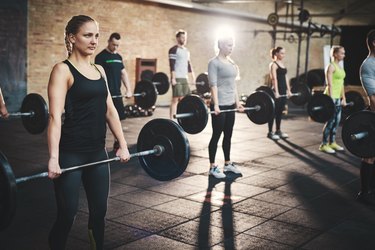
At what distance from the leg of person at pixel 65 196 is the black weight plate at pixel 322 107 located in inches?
170

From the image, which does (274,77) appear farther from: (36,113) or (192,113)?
(36,113)

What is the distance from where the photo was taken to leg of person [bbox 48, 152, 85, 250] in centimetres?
222

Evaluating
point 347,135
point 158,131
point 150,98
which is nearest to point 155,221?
point 158,131

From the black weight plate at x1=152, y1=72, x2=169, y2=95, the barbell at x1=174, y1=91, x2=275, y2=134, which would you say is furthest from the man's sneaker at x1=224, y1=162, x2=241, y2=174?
Answer: the black weight plate at x1=152, y1=72, x2=169, y2=95

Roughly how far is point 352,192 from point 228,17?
10.3 metres

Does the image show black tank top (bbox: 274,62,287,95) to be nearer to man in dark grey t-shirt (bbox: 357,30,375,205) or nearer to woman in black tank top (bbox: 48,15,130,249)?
man in dark grey t-shirt (bbox: 357,30,375,205)

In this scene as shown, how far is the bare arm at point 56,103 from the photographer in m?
2.14

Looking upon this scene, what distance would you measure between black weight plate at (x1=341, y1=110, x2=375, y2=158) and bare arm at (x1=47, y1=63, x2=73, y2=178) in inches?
100

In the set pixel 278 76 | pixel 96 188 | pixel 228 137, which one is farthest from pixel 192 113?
pixel 278 76

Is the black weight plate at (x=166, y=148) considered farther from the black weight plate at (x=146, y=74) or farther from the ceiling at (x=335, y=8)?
the ceiling at (x=335, y=8)

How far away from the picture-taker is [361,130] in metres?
3.78

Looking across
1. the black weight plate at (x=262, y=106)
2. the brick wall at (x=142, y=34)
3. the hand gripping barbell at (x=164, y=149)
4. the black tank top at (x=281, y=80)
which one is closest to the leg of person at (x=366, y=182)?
the black weight plate at (x=262, y=106)

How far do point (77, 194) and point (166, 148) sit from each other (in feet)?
2.45

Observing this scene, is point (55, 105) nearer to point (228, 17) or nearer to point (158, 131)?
point (158, 131)
